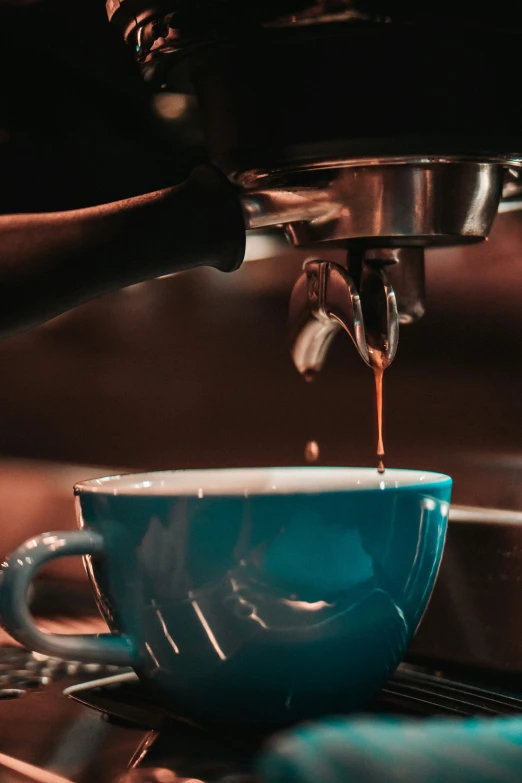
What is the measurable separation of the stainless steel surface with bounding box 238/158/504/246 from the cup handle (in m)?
0.15

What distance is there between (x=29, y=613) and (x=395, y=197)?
200mm

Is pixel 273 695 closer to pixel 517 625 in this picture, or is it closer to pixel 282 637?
pixel 282 637

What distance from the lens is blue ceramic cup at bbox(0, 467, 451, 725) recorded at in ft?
1.18

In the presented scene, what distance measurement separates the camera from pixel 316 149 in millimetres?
362

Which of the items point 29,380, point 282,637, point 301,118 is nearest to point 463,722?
point 282,637

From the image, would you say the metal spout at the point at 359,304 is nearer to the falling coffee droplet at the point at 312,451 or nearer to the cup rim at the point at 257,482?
the cup rim at the point at 257,482

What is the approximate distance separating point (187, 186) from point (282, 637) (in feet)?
0.55

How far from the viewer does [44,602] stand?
644 millimetres

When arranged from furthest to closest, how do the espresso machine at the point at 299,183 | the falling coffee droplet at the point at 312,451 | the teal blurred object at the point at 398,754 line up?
the falling coffee droplet at the point at 312,451 < the espresso machine at the point at 299,183 < the teal blurred object at the point at 398,754

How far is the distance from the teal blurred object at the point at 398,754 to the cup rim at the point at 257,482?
0.11m

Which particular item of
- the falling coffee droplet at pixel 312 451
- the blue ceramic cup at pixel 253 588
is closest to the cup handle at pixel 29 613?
the blue ceramic cup at pixel 253 588

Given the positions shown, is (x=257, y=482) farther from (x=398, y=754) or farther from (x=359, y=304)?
(x=398, y=754)

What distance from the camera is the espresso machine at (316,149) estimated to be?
343 mm

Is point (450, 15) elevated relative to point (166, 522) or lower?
elevated
